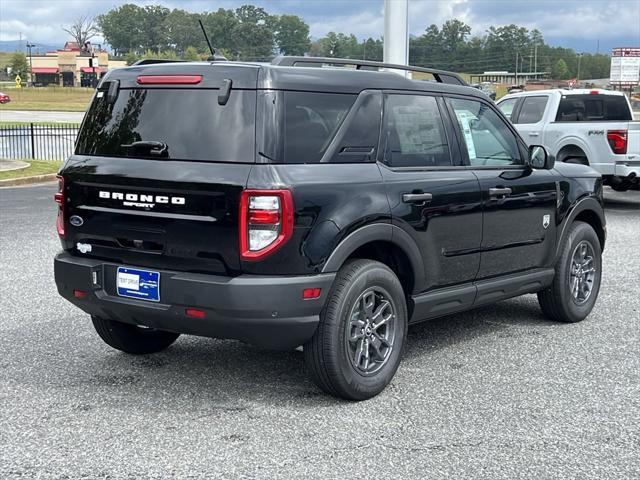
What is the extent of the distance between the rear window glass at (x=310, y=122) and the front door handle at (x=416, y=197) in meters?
0.61

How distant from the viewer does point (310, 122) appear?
4.70 metres

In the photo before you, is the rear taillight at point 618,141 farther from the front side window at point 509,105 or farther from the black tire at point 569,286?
the black tire at point 569,286

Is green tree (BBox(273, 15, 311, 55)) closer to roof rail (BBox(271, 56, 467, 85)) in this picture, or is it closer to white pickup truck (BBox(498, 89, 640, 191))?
white pickup truck (BBox(498, 89, 640, 191))

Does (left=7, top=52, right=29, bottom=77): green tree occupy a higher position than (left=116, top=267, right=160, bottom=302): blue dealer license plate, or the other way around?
(left=7, top=52, right=29, bottom=77): green tree

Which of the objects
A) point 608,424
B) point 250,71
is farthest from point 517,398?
point 250,71

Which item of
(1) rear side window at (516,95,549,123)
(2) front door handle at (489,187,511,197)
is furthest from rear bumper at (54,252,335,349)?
(1) rear side window at (516,95,549,123)

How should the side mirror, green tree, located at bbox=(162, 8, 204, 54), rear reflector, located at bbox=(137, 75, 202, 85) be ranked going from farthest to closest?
green tree, located at bbox=(162, 8, 204, 54), the side mirror, rear reflector, located at bbox=(137, 75, 202, 85)

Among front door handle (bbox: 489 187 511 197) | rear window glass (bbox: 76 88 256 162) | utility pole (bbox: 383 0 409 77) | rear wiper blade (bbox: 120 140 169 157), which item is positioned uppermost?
utility pole (bbox: 383 0 409 77)

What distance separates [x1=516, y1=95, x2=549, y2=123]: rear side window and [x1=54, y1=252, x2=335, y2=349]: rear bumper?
1183 centimetres

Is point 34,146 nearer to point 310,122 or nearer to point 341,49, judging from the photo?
point 310,122

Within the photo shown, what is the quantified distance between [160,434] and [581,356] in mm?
3104

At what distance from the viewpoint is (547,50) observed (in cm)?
18088

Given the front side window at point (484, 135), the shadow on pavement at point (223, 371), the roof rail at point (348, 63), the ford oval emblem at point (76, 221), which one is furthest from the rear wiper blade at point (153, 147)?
the front side window at point (484, 135)

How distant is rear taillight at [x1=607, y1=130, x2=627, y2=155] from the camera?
14.4 m
